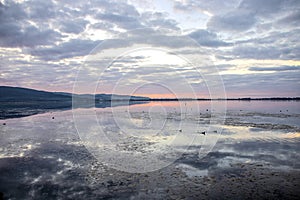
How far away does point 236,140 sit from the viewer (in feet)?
91.1

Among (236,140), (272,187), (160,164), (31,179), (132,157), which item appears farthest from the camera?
(236,140)

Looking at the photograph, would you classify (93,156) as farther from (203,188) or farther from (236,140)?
(236,140)

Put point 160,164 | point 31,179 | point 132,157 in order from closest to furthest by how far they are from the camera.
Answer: point 31,179, point 160,164, point 132,157

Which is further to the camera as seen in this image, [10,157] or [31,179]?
[10,157]

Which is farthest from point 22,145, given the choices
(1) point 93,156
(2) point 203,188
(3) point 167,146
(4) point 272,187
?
(4) point 272,187

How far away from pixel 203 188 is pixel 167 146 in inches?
448

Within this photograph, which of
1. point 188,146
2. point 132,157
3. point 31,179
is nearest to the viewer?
point 31,179

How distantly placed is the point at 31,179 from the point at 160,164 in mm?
8992

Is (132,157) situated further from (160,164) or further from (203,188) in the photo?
(203,188)

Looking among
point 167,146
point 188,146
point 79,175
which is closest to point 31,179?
point 79,175

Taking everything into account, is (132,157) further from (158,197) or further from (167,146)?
(158,197)

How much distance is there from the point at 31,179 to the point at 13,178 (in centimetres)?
125

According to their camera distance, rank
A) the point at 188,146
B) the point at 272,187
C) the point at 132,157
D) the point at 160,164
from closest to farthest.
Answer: the point at 272,187, the point at 160,164, the point at 132,157, the point at 188,146

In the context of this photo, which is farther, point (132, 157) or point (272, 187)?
point (132, 157)
